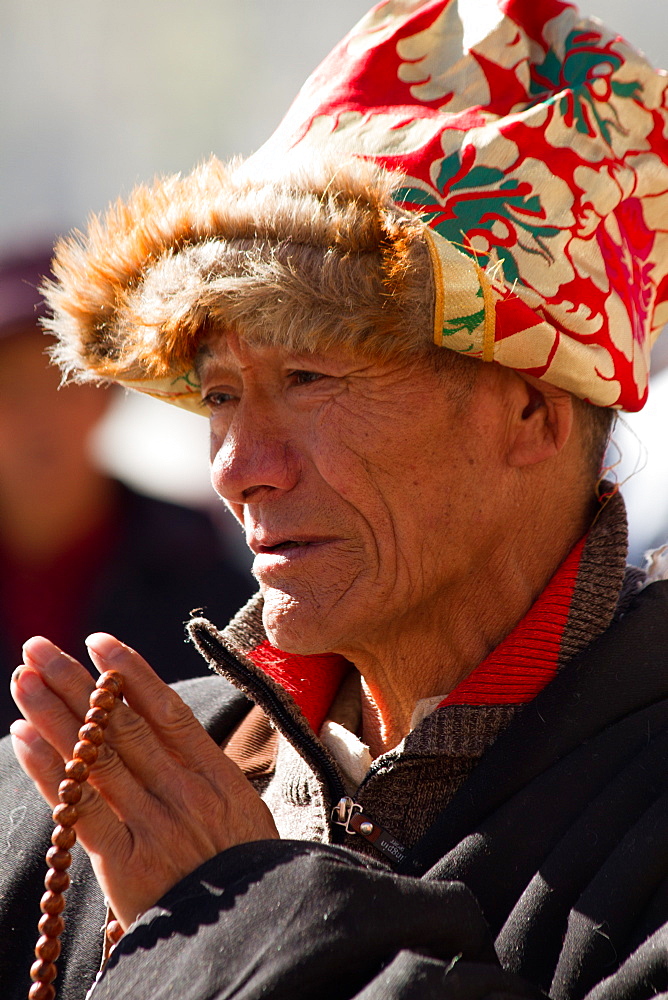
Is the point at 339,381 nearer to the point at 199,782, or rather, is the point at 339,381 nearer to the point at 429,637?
the point at 429,637

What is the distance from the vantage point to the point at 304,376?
1822 mm

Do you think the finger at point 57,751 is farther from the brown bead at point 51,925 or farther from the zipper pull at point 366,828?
the zipper pull at point 366,828

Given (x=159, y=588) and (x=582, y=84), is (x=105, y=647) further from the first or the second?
(x=159, y=588)

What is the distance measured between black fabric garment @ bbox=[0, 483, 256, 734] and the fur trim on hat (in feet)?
4.30

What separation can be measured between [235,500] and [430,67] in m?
0.88

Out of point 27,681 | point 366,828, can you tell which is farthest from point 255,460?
point 366,828

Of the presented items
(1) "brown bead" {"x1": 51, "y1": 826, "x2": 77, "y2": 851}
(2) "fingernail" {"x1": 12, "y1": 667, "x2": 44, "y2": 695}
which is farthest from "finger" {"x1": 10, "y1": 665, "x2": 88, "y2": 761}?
(1) "brown bead" {"x1": 51, "y1": 826, "x2": 77, "y2": 851}

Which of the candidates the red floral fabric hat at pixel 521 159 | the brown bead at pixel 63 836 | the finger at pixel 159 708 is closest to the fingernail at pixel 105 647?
the finger at pixel 159 708

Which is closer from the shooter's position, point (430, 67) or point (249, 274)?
point (249, 274)

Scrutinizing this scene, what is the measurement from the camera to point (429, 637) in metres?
1.89

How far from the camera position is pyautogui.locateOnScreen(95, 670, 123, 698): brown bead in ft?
4.90

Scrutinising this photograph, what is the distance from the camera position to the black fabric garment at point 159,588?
304 centimetres

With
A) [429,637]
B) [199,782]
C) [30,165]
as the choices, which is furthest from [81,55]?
[199,782]

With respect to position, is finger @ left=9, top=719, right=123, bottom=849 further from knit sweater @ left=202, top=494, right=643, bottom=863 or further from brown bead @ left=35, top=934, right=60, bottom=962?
knit sweater @ left=202, top=494, right=643, bottom=863
